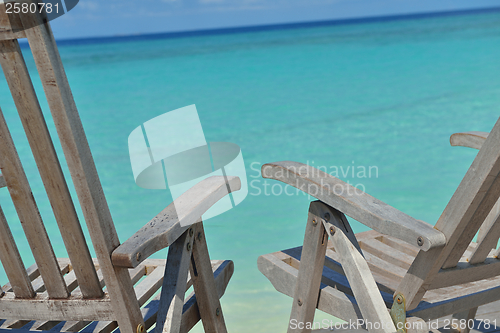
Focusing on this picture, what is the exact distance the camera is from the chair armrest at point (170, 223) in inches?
37.4

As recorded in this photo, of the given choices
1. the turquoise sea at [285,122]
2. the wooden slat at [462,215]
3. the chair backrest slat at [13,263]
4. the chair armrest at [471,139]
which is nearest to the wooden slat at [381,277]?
the wooden slat at [462,215]

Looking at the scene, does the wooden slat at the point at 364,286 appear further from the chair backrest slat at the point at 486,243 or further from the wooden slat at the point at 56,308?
the wooden slat at the point at 56,308

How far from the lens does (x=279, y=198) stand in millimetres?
4539

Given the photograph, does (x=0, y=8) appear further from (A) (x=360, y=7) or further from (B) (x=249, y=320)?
(A) (x=360, y=7)

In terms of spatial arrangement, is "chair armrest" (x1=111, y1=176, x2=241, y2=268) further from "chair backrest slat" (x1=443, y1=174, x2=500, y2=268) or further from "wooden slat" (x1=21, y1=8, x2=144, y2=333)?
"chair backrest slat" (x1=443, y1=174, x2=500, y2=268)

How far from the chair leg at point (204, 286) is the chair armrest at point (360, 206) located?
0.25m

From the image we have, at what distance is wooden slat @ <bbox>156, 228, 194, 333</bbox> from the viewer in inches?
44.1

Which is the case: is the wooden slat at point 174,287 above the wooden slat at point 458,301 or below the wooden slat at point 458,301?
above

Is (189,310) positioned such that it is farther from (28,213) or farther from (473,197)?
(473,197)

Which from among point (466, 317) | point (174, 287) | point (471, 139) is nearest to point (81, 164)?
point (174, 287)

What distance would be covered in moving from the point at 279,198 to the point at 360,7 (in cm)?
6162

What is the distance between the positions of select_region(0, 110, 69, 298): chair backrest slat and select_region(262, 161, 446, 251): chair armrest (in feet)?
1.82

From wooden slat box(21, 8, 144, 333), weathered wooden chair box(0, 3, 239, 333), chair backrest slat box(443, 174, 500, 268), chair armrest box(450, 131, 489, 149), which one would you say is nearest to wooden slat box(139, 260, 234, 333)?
weathered wooden chair box(0, 3, 239, 333)

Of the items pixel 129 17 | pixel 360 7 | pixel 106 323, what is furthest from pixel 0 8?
pixel 360 7
